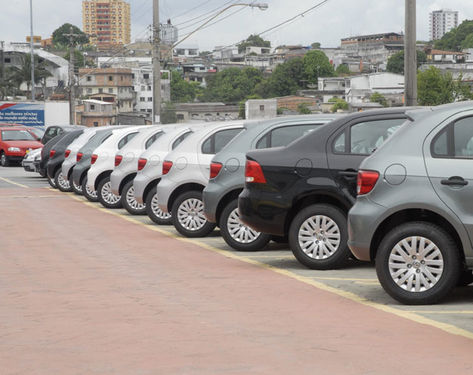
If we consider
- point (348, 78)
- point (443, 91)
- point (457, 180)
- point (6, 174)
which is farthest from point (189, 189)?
point (348, 78)

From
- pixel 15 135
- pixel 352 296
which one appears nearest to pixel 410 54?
pixel 352 296

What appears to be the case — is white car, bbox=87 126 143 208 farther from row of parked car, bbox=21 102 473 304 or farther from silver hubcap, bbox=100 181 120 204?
row of parked car, bbox=21 102 473 304

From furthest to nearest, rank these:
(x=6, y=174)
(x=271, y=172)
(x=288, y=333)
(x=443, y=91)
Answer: (x=443, y=91), (x=6, y=174), (x=271, y=172), (x=288, y=333)

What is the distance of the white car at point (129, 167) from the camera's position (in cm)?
1797

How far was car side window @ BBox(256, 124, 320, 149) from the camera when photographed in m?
12.0

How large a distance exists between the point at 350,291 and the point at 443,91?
86675 millimetres

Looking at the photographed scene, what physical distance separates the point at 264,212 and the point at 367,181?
2.47 m

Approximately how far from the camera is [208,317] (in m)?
7.93

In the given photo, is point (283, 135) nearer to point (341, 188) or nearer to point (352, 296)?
point (341, 188)

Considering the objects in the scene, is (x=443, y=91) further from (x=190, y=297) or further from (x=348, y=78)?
(x=190, y=297)

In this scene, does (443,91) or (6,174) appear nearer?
(6,174)

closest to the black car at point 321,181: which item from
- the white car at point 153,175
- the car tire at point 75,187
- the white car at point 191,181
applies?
the white car at point 191,181

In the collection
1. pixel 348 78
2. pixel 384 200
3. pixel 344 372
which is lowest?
pixel 344 372

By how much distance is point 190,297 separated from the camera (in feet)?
29.4
